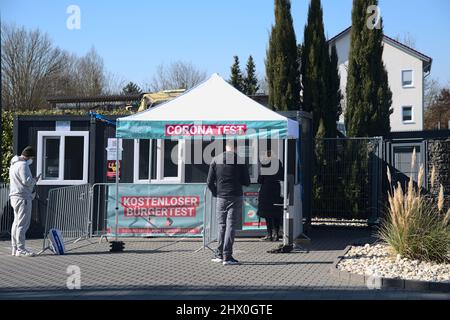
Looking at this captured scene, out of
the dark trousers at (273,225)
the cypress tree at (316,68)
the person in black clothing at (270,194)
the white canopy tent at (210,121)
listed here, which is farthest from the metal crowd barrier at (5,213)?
the cypress tree at (316,68)

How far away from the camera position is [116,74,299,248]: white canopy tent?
10.6 metres

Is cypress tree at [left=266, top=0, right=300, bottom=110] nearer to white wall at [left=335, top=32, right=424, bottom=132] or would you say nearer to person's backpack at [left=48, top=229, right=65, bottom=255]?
person's backpack at [left=48, top=229, right=65, bottom=255]

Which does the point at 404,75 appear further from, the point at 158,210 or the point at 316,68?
the point at 158,210

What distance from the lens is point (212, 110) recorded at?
11047mm

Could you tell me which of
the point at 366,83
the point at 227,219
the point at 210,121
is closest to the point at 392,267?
the point at 227,219

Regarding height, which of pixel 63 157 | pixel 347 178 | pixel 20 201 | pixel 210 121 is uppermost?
pixel 210 121

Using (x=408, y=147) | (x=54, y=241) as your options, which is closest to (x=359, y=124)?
(x=408, y=147)

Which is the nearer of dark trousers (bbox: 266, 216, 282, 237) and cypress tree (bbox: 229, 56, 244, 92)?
dark trousers (bbox: 266, 216, 282, 237)

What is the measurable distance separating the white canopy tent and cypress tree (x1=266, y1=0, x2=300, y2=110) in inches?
238

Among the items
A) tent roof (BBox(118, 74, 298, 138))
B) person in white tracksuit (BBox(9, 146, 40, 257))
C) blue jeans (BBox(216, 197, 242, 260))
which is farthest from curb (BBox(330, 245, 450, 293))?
person in white tracksuit (BBox(9, 146, 40, 257))

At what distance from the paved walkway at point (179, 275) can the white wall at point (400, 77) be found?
126 feet

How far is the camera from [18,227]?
34.7 feet

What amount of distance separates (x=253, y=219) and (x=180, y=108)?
10.0 feet

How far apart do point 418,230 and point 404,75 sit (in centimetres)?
4190
